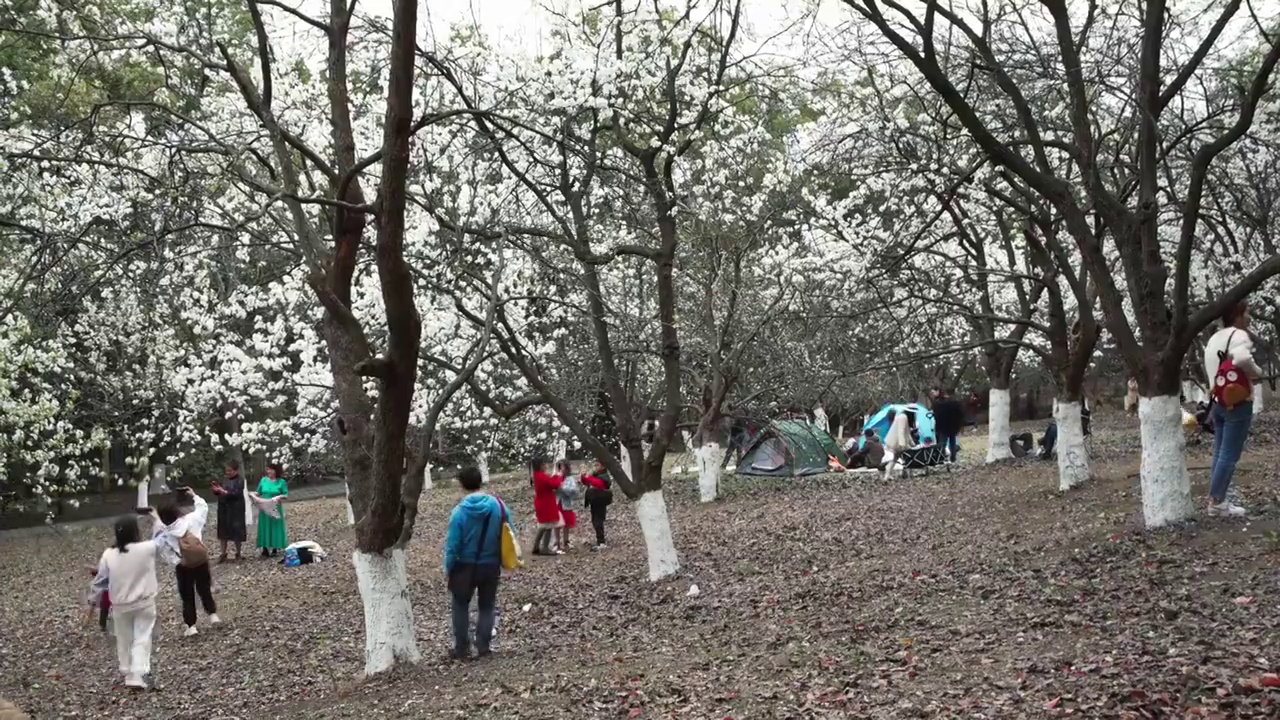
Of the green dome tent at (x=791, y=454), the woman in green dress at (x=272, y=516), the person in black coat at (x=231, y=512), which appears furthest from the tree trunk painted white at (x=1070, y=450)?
the person in black coat at (x=231, y=512)

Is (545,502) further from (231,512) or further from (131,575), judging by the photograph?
(131,575)

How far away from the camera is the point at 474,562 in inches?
382

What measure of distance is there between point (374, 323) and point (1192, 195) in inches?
516

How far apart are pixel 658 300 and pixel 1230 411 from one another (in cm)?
679

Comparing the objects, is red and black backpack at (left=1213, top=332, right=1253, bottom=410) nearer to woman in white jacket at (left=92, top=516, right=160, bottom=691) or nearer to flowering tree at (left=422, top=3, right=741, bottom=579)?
flowering tree at (left=422, top=3, right=741, bottom=579)

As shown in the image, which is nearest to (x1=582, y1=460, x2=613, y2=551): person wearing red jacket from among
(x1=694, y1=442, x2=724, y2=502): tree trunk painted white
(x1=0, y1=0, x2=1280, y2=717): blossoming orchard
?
(x1=0, y1=0, x2=1280, y2=717): blossoming orchard

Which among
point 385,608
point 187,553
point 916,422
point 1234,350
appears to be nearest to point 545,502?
point 187,553

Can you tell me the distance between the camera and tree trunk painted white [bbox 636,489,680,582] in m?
12.6

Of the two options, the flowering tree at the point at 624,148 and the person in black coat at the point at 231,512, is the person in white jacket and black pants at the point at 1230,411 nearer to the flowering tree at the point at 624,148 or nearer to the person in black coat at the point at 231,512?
the flowering tree at the point at 624,148

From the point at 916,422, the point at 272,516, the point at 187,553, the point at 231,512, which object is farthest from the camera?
the point at 916,422

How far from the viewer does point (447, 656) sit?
10.1 meters

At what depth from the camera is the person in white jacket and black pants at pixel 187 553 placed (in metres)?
12.2

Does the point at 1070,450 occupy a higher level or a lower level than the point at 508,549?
higher

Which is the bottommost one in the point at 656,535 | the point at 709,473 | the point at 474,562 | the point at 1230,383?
the point at 656,535
